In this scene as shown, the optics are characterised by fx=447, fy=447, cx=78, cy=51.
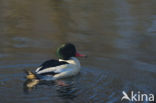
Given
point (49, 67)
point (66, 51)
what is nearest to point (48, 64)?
point (49, 67)

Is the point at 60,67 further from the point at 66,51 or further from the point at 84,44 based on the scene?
the point at 84,44

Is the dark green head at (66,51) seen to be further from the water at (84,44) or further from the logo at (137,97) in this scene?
the logo at (137,97)

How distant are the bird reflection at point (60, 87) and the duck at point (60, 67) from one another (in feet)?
0.40

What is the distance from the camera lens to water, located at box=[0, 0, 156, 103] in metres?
8.41

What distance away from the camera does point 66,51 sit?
10188 mm

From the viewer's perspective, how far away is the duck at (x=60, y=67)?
9.30 m

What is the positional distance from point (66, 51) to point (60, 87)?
152 cm

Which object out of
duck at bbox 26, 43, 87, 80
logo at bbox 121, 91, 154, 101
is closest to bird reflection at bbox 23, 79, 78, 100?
duck at bbox 26, 43, 87, 80

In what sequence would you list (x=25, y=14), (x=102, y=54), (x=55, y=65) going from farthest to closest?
(x=25, y=14) < (x=102, y=54) < (x=55, y=65)

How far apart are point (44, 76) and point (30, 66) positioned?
758 millimetres

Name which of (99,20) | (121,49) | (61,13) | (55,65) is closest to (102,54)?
(121,49)

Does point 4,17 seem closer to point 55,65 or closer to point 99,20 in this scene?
point 99,20

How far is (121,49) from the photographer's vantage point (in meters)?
11.1

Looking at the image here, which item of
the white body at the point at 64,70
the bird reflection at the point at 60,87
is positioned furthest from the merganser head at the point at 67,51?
the bird reflection at the point at 60,87
